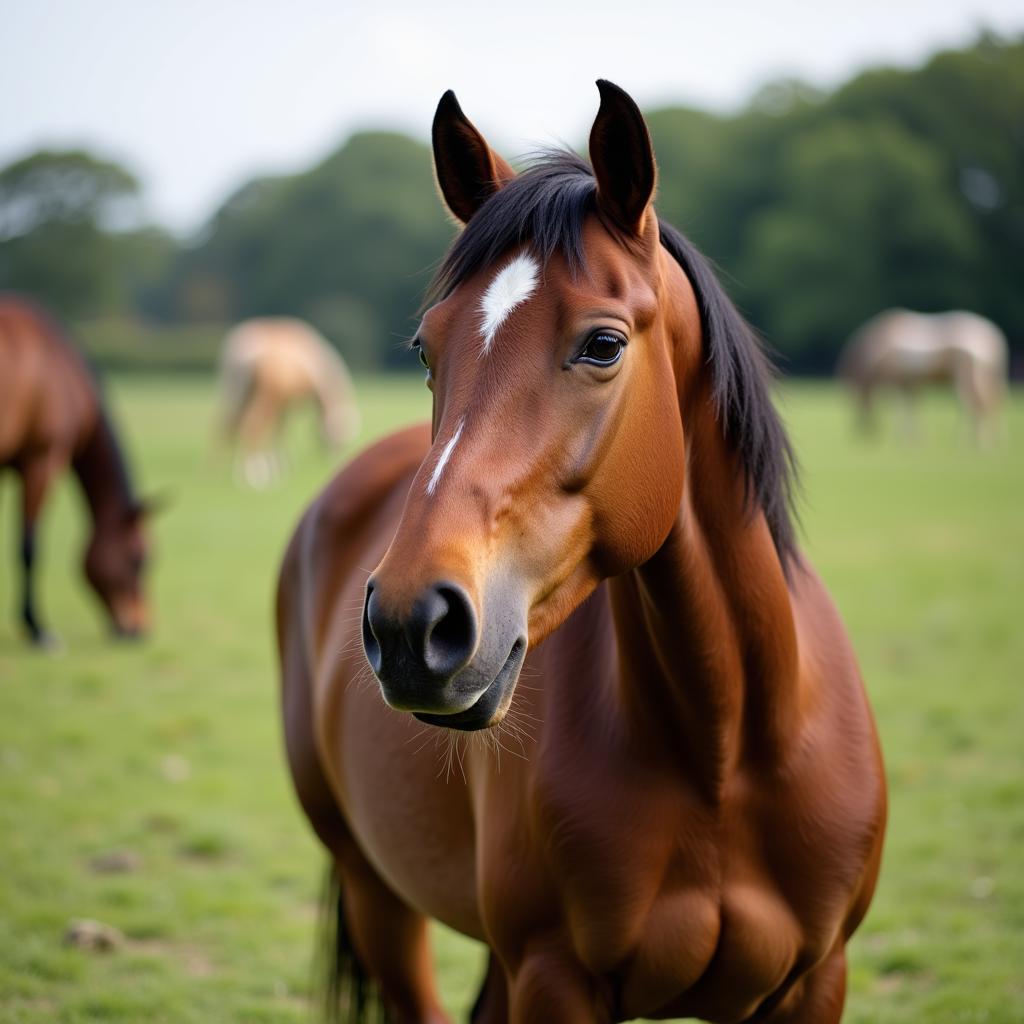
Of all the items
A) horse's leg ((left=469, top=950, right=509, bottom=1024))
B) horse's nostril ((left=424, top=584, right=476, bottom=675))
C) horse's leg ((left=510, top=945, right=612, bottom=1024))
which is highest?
horse's nostril ((left=424, top=584, right=476, bottom=675))

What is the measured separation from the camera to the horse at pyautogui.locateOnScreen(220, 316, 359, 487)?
59.0ft

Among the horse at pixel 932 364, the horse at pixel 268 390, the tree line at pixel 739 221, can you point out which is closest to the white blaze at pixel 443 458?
the horse at pixel 268 390

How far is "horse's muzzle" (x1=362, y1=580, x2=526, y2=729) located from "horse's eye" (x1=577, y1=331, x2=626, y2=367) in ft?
1.32

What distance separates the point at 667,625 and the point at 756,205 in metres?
59.6

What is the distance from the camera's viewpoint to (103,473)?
335 inches

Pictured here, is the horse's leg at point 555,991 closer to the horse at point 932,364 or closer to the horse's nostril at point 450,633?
the horse's nostril at point 450,633

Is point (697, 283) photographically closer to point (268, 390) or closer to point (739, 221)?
A: point (268, 390)

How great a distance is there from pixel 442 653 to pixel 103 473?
25.8ft

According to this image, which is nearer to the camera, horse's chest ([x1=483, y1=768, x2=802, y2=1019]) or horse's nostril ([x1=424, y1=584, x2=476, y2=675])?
horse's nostril ([x1=424, y1=584, x2=476, y2=675])

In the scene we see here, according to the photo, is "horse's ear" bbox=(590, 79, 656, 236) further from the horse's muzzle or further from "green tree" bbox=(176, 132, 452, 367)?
"green tree" bbox=(176, 132, 452, 367)

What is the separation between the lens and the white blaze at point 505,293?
1.57 meters

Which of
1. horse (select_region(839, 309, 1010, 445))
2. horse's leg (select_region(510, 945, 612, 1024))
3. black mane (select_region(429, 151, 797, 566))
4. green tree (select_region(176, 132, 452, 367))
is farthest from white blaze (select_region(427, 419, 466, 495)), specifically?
green tree (select_region(176, 132, 452, 367))

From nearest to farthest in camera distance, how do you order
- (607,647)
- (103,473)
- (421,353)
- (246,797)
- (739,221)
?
(421,353)
(607,647)
(246,797)
(103,473)
(739,221)

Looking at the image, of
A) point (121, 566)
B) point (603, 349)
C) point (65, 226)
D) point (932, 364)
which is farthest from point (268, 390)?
point (65, 226)
